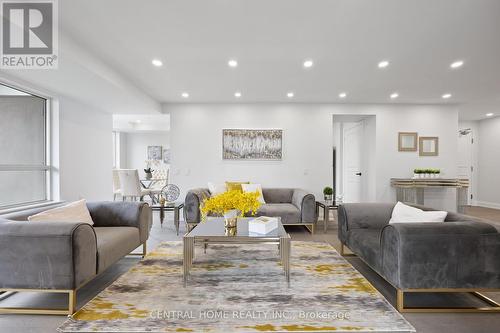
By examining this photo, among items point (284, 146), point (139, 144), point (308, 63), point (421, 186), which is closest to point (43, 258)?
point (308, 63)

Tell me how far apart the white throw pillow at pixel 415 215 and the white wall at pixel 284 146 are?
113 inches

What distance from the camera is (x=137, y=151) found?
1007 cm

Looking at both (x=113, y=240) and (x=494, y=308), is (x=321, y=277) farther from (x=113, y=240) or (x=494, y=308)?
(x=113, y=240)

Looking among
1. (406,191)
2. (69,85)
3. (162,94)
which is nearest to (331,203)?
(406,191)

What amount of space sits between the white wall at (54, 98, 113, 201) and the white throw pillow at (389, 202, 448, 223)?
4.99 metres

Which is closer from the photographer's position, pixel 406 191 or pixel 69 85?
pixel 69 85

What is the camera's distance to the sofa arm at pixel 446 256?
188cm

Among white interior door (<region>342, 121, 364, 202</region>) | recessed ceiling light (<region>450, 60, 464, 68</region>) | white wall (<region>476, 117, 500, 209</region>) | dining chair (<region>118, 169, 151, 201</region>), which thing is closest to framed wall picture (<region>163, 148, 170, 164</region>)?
dining chair (<region>118, 169, 151, 201</region>)

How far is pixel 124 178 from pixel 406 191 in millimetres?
6513

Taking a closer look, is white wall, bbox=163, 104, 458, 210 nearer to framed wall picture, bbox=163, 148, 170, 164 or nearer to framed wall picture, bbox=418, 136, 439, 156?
framed wall picture, bbox=418, 136, 439, 156

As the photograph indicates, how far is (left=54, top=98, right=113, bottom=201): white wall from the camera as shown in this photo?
421 cm

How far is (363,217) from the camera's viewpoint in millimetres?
3000

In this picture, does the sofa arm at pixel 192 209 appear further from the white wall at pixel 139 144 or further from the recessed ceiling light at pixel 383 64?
the white wall at pixel 139 144

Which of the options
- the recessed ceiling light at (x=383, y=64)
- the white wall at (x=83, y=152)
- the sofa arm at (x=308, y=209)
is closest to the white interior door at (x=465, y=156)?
the recessed ceiling light at (x=383, y=64)
